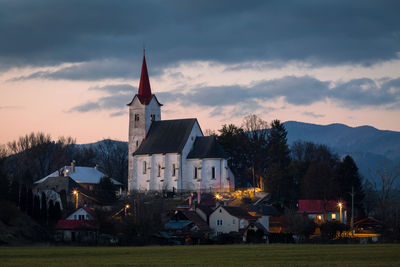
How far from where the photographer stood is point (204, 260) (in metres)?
41.0

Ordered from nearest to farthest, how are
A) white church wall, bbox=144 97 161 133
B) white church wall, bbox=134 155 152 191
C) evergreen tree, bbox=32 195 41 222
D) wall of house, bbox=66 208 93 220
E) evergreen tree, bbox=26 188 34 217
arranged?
1. evergreen tree, bbox=26 188 34 217
2. evergreen tree, bbox=32 195 41 222
3. wall of house, bbox=66 208 93 220
4. white church wall, bbox=134 155 152 191
5. white church wall, bbox=144 97 161 133

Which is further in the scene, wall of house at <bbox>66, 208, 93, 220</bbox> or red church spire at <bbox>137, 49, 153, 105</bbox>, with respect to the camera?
red church spire at <bbox>137, 49, 153, 105</bbox>

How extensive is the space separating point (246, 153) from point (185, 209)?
31786 millimetres

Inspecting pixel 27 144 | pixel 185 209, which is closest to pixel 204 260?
pixel 185 209

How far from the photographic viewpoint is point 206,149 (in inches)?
4104

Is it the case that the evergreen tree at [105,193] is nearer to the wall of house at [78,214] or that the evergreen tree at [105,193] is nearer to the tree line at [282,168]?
the wall of house at [78,214]

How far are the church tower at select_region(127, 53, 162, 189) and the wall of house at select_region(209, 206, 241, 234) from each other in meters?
28.7

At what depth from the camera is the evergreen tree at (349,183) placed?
9594cm

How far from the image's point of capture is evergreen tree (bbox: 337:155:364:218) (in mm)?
95938

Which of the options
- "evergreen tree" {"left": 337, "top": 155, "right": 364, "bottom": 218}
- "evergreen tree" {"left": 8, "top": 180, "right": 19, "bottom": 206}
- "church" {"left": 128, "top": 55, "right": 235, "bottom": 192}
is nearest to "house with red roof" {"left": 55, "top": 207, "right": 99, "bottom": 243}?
"evergreen tree" {"left": 8, "top": 180, "right": 19, "bottom": 206}

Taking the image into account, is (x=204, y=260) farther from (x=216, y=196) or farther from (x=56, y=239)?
(x=216, y=196)

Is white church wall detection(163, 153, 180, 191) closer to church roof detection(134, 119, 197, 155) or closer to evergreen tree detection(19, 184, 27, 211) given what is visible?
church roof detection(134, 119, 197, 155)

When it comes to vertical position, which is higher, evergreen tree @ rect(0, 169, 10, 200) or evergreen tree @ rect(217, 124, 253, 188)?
evergreen tree @ rect(217, 124, 253, 188)

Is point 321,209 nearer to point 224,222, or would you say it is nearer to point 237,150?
point 224,222
